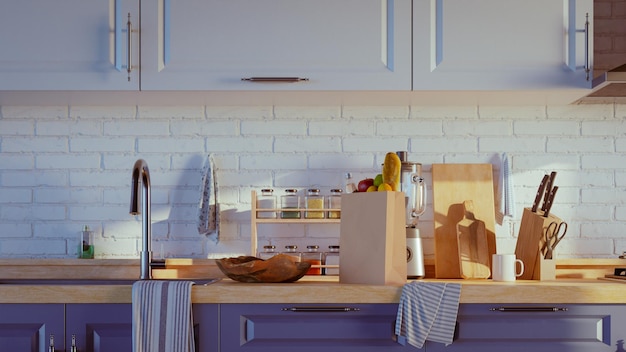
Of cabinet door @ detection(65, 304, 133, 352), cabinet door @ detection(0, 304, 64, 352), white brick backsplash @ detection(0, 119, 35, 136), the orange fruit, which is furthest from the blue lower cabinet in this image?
white brick backsplash @ detection(0, 119, 35, 136)

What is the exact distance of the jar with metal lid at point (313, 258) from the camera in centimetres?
352

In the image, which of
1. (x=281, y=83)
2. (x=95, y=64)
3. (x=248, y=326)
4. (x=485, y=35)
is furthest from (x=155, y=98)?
(x=485, y=35)

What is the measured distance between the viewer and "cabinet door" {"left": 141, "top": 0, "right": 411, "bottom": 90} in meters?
3.31

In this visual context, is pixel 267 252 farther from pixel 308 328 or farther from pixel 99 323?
pixel 99 323

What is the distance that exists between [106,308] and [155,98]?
3.24ft

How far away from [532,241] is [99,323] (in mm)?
1733

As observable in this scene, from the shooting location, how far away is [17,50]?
3.32 metres

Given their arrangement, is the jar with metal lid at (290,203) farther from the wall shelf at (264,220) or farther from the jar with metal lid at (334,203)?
the jar with metal lid at (334,203)

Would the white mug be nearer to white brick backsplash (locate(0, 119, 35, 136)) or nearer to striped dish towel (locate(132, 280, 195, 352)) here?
striped dish towel (locate(132, 280, 195, 352))

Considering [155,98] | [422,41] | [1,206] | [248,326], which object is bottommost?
[248,326]

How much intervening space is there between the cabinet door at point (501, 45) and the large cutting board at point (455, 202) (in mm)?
473

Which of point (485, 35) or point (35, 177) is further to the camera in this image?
point (35, 177)

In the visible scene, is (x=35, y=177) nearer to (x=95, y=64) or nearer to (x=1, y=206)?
(x=1, y=206)

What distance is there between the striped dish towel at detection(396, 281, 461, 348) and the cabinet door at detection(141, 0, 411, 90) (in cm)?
88
